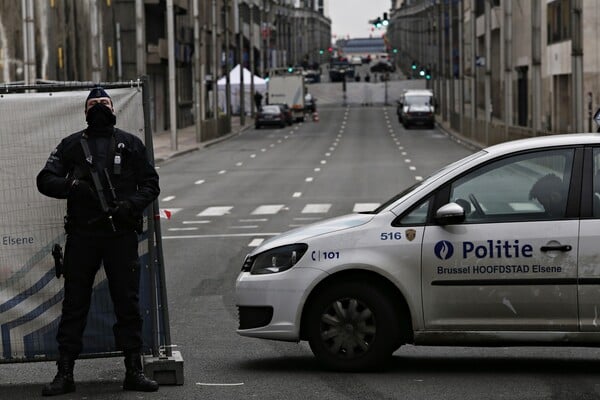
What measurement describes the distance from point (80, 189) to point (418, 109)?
77731 millimetres

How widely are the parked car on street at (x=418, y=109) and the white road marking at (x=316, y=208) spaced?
Result: 5696cm

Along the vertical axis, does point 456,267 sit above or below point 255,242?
above

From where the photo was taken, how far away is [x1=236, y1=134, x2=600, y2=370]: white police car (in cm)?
898

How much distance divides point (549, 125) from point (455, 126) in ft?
45.1

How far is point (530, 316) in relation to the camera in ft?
29.5

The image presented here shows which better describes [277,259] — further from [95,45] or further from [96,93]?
[95,45]

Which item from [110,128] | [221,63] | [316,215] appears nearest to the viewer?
[110,128]

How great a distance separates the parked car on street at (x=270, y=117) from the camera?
90500mm

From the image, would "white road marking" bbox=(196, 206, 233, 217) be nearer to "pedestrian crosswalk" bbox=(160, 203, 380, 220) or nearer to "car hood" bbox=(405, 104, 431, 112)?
"pedestrian crosswalk" bbox=(160, 203, 380, 220)

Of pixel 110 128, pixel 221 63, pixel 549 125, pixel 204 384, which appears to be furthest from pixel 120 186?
pixel 221 63

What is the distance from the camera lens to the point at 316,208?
27344mm

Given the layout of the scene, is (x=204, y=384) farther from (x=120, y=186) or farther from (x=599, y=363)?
(x=599, y=363)

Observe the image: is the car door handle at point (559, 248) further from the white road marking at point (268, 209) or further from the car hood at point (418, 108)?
the car hood at point (418, 108)

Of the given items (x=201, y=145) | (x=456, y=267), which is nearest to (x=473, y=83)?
(x=201, y=145)
